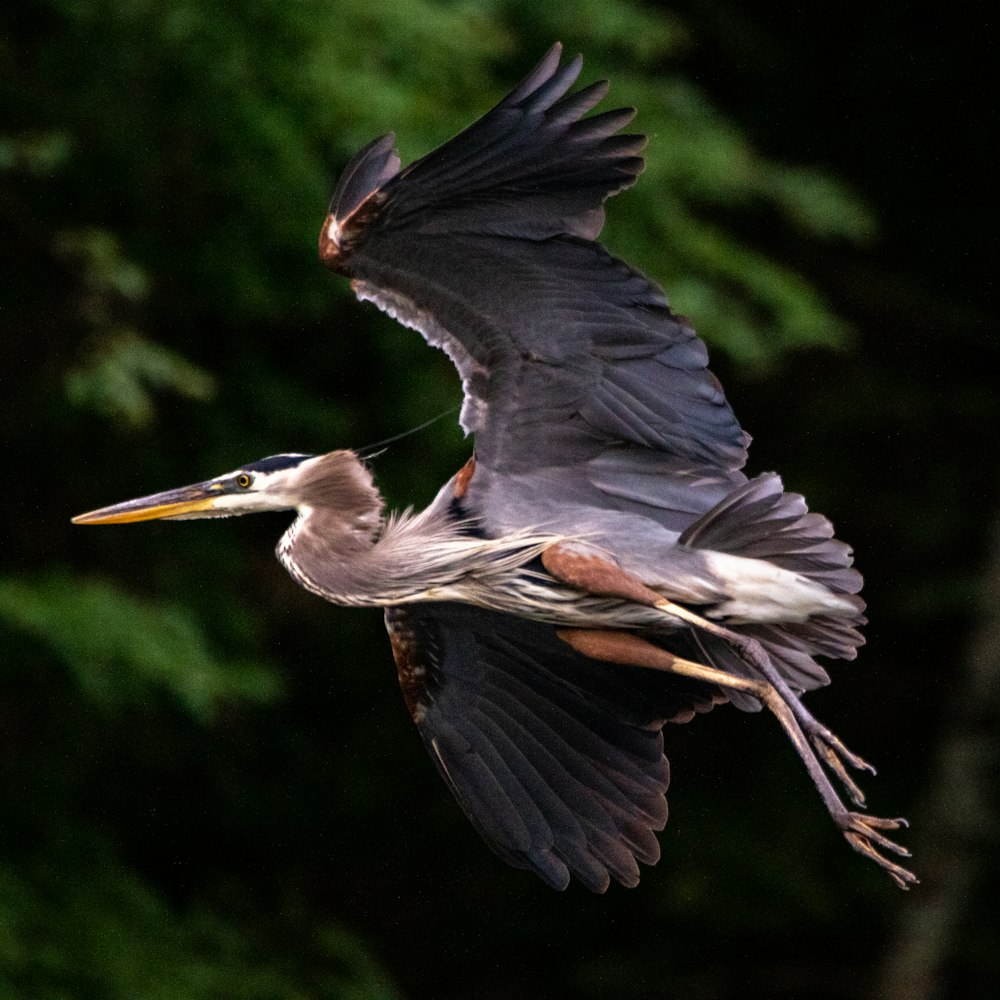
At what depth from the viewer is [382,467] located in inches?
282

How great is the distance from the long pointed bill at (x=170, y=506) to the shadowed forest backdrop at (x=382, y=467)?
1571 millimetres

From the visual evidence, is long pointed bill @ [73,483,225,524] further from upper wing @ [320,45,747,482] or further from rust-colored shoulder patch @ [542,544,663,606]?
rust-colored shoulder patch @ [542,544,663,606]

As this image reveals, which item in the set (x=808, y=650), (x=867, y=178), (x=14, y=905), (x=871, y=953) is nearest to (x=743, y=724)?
(x=871, y=953)

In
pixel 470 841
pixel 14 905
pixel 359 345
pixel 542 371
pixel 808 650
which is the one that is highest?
pixel 542 371

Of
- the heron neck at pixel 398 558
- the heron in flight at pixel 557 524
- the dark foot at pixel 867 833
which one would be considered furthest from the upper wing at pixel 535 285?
the dark foot at pixel 867 833

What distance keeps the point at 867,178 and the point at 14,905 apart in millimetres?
5188

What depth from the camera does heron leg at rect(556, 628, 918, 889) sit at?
373 centimetres

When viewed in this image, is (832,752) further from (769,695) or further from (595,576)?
(595,576)

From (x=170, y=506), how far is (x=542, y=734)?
0.99 meters

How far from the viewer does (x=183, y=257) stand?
7.01m

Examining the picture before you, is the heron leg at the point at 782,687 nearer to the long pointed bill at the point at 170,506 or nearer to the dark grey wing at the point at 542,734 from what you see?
the dark grey wing at the point at 542,734

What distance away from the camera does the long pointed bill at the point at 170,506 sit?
14.3ft

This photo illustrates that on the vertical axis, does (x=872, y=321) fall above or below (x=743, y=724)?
above

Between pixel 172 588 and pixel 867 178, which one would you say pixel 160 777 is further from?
pixel 867 178
